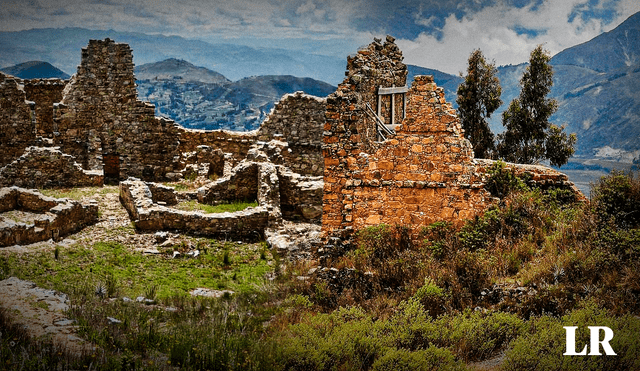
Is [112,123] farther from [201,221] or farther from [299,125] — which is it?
[201,221]

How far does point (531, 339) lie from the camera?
673 centimetres

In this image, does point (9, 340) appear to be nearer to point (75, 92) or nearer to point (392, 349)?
point (392, 349)

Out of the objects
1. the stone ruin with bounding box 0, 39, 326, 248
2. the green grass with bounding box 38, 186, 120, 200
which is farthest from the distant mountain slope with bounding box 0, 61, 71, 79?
the green grass with bounding box 38, 186, 120, 200

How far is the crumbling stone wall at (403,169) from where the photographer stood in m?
10.0

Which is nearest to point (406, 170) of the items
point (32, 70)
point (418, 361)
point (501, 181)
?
point (501, 181)

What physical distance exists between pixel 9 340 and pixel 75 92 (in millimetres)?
19324

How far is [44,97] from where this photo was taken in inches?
1087

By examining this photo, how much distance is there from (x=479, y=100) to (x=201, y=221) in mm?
14615

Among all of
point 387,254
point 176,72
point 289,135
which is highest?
point 176,72

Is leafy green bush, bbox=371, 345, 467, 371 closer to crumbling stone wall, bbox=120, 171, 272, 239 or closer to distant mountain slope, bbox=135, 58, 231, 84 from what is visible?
crumbling stone wall, bbox=120, 171, 272, 239

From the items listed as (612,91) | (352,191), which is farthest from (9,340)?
(612,91)

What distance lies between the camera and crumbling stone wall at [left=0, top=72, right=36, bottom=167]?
77.6 feet

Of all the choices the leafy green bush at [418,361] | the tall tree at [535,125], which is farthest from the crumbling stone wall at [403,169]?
the tall tree at [535,125]

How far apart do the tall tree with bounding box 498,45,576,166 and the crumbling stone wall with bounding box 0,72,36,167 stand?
21.2 meters
